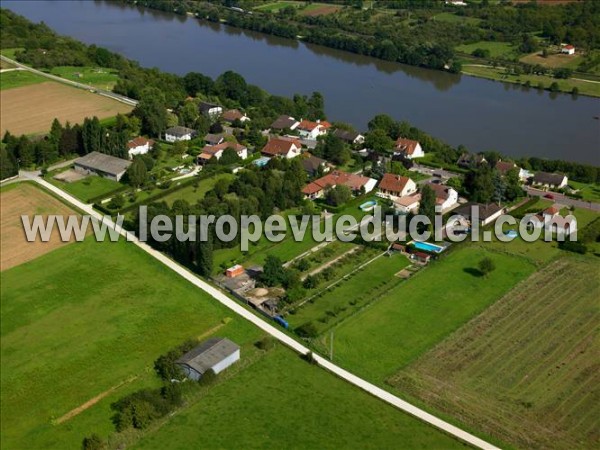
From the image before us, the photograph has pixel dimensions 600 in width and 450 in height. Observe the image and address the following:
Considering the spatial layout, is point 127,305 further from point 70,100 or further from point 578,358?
point 70,100

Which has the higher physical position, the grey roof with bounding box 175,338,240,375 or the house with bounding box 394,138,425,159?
the house with bounding box 394,138,425,159

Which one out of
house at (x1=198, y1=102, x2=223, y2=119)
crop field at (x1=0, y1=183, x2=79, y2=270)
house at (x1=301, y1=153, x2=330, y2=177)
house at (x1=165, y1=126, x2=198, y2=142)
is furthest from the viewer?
house at (x1=198, y1=102, x2=223, y2=119)

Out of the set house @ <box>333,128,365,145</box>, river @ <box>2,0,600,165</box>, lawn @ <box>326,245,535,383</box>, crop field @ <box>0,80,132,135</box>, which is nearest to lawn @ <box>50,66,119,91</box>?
crop field @ <box>0,80,132,135</box>

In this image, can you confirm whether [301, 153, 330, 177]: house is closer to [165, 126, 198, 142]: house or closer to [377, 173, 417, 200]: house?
[377, 173, 417, 200]: house

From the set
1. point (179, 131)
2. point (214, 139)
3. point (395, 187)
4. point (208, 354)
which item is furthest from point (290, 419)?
point (179, 131)

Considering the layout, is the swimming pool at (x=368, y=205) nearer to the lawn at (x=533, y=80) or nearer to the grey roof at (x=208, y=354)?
the grey roof at (x=208, y=354)

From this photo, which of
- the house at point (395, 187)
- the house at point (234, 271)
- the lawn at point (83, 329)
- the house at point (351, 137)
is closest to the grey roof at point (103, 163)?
the lawn at point (83, 329)
